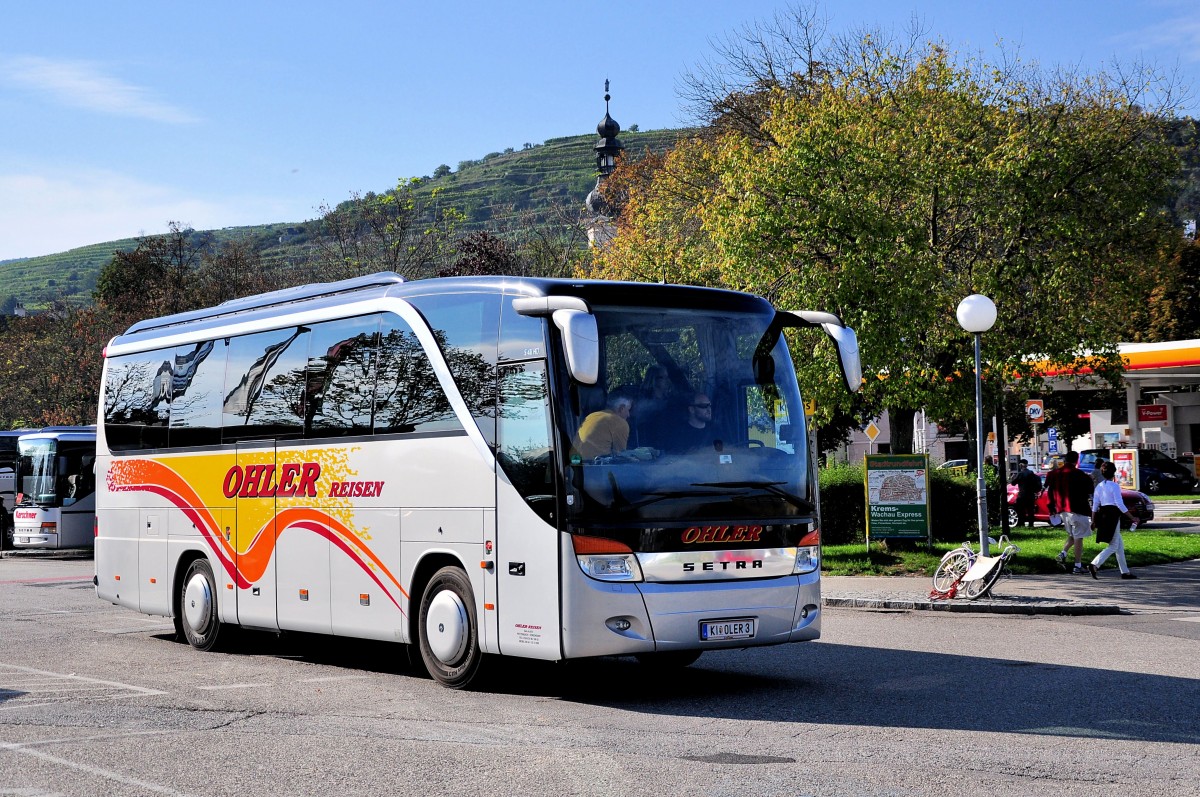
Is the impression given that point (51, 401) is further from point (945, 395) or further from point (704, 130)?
point (945, 395)

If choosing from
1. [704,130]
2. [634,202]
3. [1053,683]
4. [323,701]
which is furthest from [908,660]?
[704,130]

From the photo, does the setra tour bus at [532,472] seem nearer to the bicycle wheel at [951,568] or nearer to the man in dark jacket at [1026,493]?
the bicycle wheel at [951,568]

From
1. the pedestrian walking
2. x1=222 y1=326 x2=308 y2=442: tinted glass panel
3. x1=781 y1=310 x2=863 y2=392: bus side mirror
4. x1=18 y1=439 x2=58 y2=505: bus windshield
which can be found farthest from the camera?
x1=18 y1=439 x2=58 y2=505: bus windshield

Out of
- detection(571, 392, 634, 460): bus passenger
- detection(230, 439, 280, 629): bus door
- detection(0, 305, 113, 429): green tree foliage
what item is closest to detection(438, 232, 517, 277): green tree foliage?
detection(0, 305, 113, 429): green tree foliage

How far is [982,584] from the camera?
17.9 metres

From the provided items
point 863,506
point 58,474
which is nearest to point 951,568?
point 863,506

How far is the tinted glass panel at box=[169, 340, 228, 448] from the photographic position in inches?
569

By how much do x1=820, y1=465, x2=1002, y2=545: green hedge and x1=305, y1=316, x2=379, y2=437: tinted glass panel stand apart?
14.6m

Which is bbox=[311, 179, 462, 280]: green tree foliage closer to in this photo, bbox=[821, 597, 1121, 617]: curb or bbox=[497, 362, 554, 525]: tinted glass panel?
bbox=[821, 597, 1121, 617]: curb

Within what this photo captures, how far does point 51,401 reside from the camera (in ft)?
224

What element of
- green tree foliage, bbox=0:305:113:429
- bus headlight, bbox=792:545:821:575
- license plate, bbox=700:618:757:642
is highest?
green tree foliage, bbox=0:305:113:429

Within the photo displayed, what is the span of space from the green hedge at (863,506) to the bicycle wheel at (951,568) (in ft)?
19.7

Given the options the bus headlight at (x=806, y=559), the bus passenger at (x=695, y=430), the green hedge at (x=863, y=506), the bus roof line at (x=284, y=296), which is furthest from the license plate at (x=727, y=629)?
the green hedge at (x=863, y=506)

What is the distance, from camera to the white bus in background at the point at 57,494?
37531 millimetres
